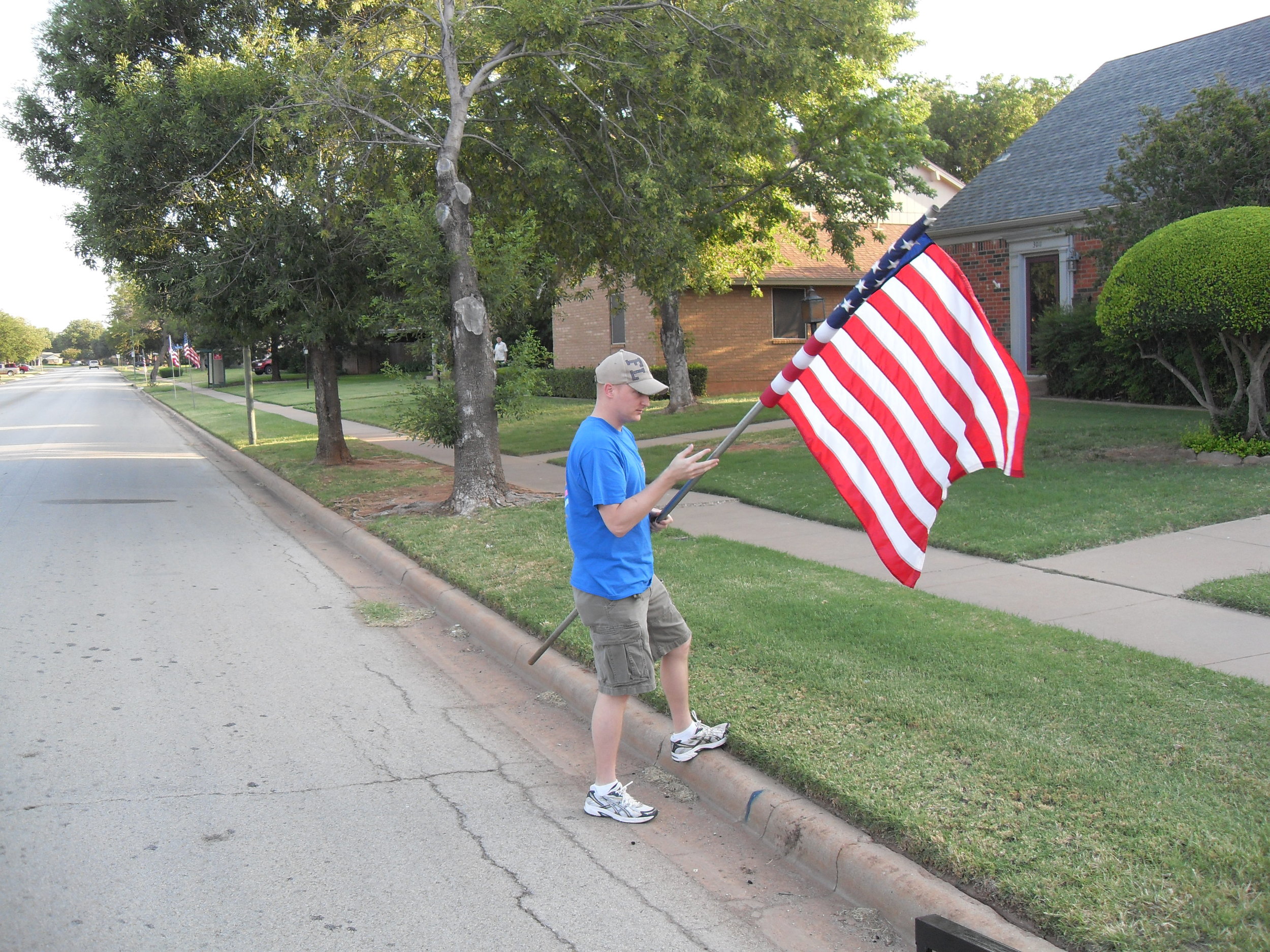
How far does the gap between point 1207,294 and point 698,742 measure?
846 cm

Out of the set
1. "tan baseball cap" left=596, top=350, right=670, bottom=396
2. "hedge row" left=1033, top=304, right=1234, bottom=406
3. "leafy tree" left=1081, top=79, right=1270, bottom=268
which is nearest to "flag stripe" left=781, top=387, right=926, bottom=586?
"tan baseball cap" left=596, top=350, right=670, bottom=396

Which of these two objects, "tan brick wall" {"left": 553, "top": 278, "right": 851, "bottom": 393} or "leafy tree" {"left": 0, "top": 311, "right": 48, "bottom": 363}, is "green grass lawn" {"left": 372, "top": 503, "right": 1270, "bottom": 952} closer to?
"tan brick wall" {"left": 553, "top": 278, "right": 851, "bottom": 393}

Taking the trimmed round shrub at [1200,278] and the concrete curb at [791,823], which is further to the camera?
the trimmed round shrub at [1200,278]

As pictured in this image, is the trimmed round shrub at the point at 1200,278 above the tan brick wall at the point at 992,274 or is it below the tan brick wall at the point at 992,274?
below

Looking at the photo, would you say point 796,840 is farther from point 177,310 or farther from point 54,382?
point 54,382

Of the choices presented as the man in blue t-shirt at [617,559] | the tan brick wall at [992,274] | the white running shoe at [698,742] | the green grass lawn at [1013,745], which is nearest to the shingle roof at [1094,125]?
the tan brick wall at [992,274]

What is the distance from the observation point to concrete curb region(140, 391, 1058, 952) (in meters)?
3.37

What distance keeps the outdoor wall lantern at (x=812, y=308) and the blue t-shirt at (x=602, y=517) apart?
24.4 m

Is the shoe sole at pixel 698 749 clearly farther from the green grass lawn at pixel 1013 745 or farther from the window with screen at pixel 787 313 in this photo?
the window with screen at pixel 787 313

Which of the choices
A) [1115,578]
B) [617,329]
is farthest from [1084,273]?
[617,329]

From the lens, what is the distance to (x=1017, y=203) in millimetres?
19828

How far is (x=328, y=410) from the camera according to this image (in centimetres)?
1641

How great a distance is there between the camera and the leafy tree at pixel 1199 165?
40.8 ft

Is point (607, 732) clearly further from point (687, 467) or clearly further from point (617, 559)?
point (687, 467)
